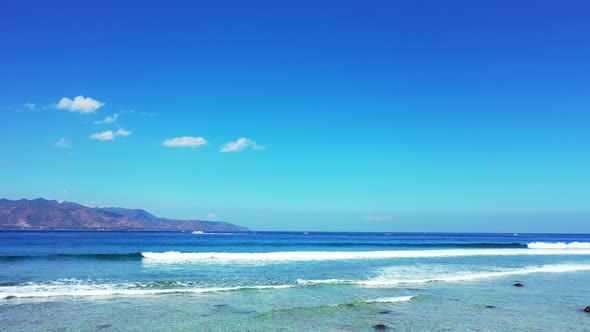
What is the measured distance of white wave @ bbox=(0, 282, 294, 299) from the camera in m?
16.3

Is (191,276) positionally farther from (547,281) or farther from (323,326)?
(547,281)

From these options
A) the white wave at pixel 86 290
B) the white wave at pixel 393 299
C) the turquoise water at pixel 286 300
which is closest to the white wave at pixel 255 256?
the turquoise water at pixel 286 300

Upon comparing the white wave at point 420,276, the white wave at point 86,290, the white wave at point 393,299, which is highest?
the white wave at point 393,299

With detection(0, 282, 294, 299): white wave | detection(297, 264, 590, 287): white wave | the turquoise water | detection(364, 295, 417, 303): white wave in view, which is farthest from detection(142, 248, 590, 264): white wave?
detection(364, 295, 417, 303): white wave

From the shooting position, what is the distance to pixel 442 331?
11242 millimetres

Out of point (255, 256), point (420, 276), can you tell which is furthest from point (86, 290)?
point (255, 256)

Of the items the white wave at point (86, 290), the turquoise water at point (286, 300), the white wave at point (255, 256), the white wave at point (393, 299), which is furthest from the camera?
the white wave at point (255, 256)

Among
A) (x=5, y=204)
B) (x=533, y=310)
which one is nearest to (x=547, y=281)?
(x=533, y=310)

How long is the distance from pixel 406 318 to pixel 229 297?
695cm

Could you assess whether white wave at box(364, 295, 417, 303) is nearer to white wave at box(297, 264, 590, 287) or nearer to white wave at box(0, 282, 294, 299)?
white wave at box(297, 264, 590, 287)

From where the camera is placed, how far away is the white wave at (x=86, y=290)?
16.3 metres

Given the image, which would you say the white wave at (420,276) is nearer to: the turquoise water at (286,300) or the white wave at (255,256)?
the turquoise water at (286,300)

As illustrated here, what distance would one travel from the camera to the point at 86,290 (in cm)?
1736

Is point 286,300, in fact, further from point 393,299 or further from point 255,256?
point 255,256
